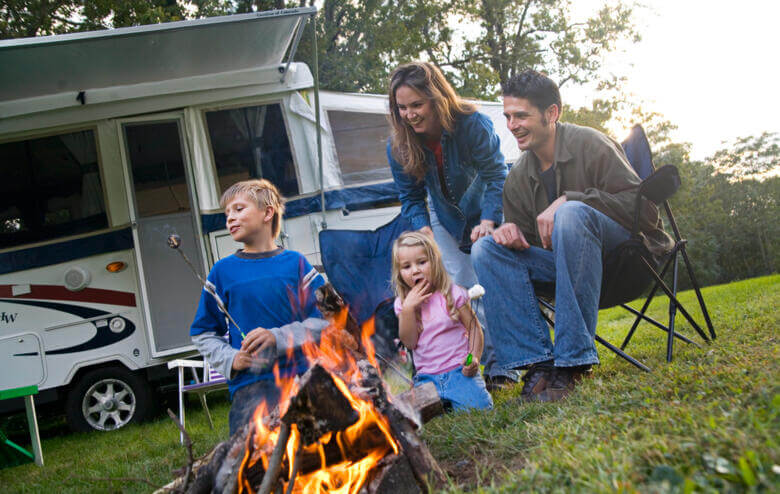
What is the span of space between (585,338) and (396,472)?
105cm

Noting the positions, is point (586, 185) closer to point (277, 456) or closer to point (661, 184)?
point (661, 184)

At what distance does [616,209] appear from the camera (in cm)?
243

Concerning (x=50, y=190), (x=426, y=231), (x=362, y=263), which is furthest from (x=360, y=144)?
(x=50, y=190)

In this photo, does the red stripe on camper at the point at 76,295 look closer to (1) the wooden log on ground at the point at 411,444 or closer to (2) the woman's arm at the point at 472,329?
(2) the woman's arm at the point at 472,329

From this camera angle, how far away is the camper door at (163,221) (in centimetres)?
457

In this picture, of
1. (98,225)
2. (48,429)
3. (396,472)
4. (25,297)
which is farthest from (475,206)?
(48,429)

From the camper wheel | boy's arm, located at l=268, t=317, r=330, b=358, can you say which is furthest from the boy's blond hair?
the camper wheel

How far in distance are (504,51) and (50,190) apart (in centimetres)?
1146

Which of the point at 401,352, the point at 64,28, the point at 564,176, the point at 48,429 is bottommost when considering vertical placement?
the point at 48,429

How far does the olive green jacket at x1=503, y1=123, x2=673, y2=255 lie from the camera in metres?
2.44

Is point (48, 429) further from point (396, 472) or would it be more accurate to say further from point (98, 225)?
point (396, 472)

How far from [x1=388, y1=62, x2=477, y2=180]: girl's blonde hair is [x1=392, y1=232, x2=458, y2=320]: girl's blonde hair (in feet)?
1.79

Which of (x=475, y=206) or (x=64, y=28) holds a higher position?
(x=64, y=28)

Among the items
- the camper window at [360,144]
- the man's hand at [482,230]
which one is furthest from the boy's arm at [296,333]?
the camper window at [360,144]
